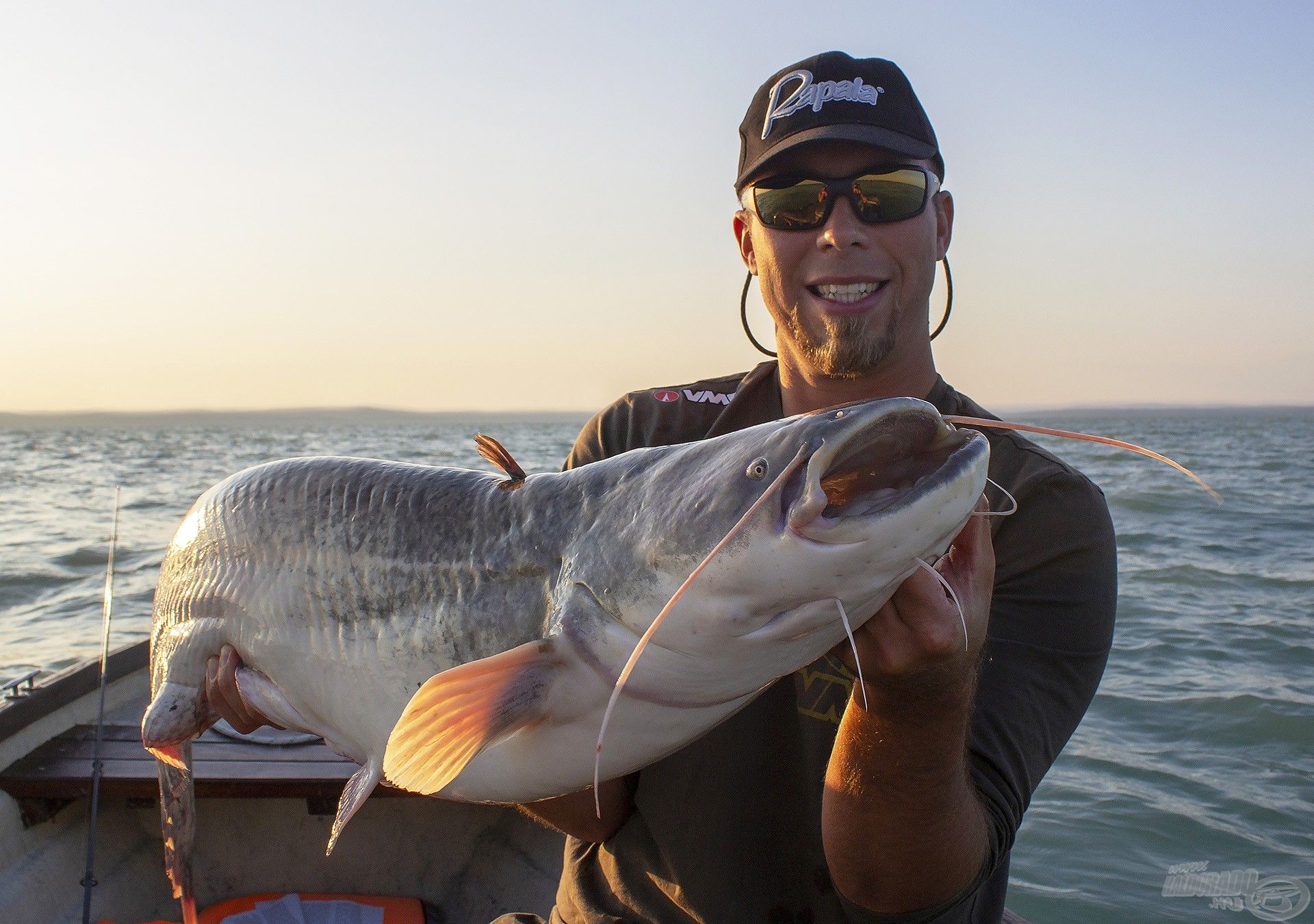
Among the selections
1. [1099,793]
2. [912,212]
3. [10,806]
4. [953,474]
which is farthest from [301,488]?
[1099,793]

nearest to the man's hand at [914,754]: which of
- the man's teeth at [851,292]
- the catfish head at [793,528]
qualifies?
the catfish head at [793,528]

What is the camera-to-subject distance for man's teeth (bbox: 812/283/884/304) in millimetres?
2867

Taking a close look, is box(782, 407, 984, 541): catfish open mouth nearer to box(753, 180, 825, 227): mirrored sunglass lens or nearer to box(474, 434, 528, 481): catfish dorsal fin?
box(474, 434, 528, 481): catfish dorsal fin

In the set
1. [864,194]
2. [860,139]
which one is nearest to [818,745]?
[864,194]

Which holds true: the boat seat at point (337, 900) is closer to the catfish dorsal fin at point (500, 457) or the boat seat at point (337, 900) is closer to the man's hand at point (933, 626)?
the catfish dorsal fin at point (500, 457)

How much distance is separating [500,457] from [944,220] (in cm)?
174

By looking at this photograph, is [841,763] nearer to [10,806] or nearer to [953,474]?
[953,474]

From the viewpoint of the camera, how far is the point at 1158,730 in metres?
7.51

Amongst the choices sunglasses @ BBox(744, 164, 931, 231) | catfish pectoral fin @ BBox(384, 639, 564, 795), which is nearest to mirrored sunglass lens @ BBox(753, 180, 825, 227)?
sunglasses @ BBox(744, 164, 931, 231)

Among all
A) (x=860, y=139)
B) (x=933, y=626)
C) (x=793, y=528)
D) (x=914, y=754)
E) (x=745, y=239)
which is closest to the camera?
(x=793, y=528)

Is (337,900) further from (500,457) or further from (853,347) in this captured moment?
(853,347)

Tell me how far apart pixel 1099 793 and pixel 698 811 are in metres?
5.14

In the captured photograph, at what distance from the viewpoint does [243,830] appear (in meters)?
4.40

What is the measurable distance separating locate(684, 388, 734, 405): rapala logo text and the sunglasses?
0.55m
